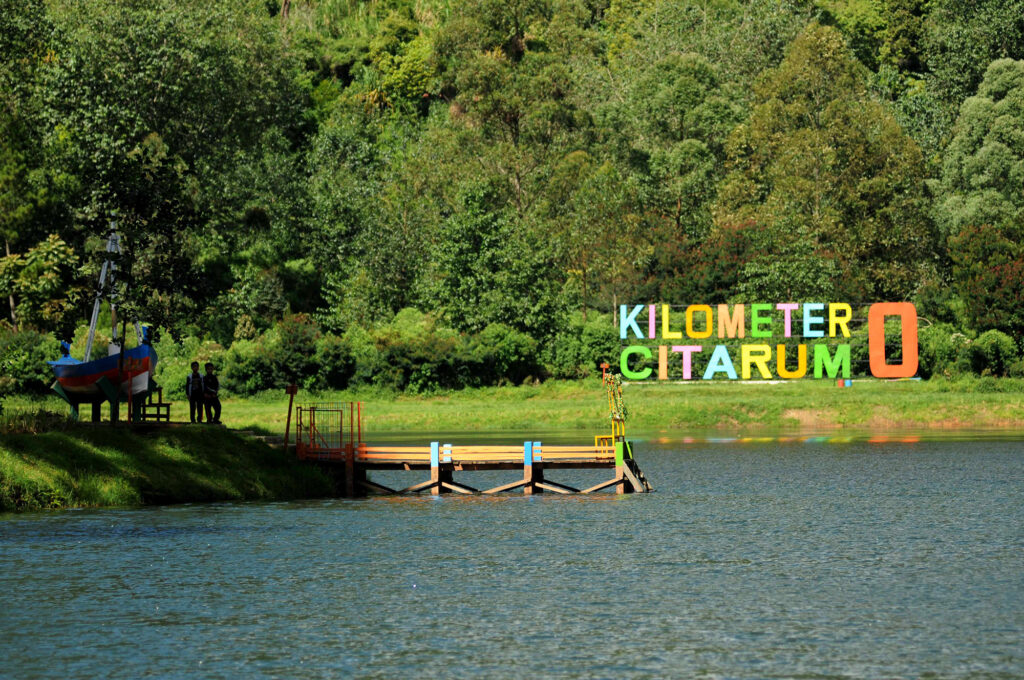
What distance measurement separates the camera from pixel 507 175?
119250 millimetres

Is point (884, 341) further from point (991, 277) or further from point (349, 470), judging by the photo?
point (349, 470)

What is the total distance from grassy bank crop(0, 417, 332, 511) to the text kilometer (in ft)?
140

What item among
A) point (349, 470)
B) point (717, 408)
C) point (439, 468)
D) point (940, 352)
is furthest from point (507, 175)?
point (349, 470)

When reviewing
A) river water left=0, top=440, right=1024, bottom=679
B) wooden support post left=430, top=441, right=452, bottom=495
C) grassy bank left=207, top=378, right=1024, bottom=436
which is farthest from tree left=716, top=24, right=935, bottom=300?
wooden support post left=430, top=441, right=452, bottom=495

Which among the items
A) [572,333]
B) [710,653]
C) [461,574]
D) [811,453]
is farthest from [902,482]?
[572,333]

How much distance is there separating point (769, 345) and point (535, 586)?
198 ft

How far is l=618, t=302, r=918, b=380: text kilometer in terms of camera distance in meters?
90.2

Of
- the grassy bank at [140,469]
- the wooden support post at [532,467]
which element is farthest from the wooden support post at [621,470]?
the grassy bank at [140,469]

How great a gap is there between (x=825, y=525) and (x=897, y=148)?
7134 cm

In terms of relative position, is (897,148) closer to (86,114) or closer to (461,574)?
(86,114)

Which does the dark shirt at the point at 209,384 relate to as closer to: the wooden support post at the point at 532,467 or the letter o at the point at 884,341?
the wooden support post at the point at 532,467

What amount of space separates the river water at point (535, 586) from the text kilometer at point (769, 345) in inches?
1383

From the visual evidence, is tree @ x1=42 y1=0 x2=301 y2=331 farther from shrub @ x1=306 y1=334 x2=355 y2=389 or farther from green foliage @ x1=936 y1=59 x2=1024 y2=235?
green foliage @ x1=936 y1=59 x2=1024 y2=235

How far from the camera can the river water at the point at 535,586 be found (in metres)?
27.3
